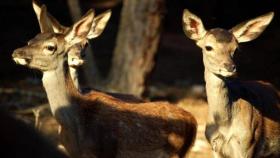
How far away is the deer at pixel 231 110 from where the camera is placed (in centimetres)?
789

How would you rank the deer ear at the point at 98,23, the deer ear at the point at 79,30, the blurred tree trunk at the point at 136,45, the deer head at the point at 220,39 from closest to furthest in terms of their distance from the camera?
the deer head at the point at 220,39 → the deer ear at the point at 79,30 → the deer ear at the point at 98,23 → the blurred tree trunk at the point at 136,45

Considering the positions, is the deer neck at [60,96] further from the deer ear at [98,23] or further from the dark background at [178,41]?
the dark background at [178,41]

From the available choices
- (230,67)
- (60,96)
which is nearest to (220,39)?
(230,67)

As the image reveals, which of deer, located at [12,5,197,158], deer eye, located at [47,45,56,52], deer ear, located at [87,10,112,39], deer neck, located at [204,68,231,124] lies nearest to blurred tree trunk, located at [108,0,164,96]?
deer ear, located at [87,10,112,39]

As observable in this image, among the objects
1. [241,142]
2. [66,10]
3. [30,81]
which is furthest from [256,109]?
[66,10]

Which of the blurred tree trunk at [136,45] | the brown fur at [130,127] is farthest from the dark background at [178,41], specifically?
the brown fur at [130,127]

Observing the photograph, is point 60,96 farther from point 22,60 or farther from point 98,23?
point 98,23

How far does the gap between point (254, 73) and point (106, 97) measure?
6.78 m

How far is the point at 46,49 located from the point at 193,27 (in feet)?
6.56

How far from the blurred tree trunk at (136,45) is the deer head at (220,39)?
3.91 m

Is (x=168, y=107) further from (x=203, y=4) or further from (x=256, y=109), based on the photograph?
(x=203, y=4)

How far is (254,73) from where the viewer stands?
14.4m

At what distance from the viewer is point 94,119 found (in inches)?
304

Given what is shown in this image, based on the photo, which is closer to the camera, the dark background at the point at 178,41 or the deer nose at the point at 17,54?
the deer nose at the point at 17,54
